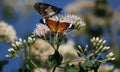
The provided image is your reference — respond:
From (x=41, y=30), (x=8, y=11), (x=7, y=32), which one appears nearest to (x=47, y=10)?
(x=41, y=30)

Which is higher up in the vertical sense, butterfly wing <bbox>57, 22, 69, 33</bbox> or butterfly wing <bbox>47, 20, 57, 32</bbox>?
butterfly wing <bbox>47, 20, 57, 32</bbox>

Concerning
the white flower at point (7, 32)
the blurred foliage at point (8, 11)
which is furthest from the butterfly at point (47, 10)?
the blurred foliage at point (8, 11)

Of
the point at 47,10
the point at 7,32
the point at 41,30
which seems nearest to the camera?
the point at 47,10

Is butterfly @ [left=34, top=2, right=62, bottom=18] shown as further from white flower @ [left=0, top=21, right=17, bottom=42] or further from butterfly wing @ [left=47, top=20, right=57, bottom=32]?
white flower @ [left=0, top=21, right=17, bottom=42]

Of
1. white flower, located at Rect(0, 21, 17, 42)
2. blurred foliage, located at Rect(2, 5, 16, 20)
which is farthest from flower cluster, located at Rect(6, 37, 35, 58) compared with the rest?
blurred foliage, located at Rect(2, 5, 16, 20)

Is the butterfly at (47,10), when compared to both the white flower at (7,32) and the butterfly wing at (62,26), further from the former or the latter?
the white flower at (7,32)

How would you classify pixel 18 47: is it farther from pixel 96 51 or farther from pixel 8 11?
pixel 8 11

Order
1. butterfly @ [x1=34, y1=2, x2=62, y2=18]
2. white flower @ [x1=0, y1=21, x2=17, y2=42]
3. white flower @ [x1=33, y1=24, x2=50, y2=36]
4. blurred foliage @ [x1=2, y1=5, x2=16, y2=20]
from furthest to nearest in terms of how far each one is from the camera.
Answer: blurred foliage @ [x1=2, y1=5, x2=16, y2=20] < white flower @ [x1=0, y1=21, x2=17, y2=42] < white flower @ [x1=33, y1=24, x2=50, y2=36] < butterfly @ [x1=34, y1=2, x2=62, y2=18]

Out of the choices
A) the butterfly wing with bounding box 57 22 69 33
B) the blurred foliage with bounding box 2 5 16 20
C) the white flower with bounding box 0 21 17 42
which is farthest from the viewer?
the blurred foliage with bounding box 2 5 16 20

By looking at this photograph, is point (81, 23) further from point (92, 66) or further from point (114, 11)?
point (114, 11)
